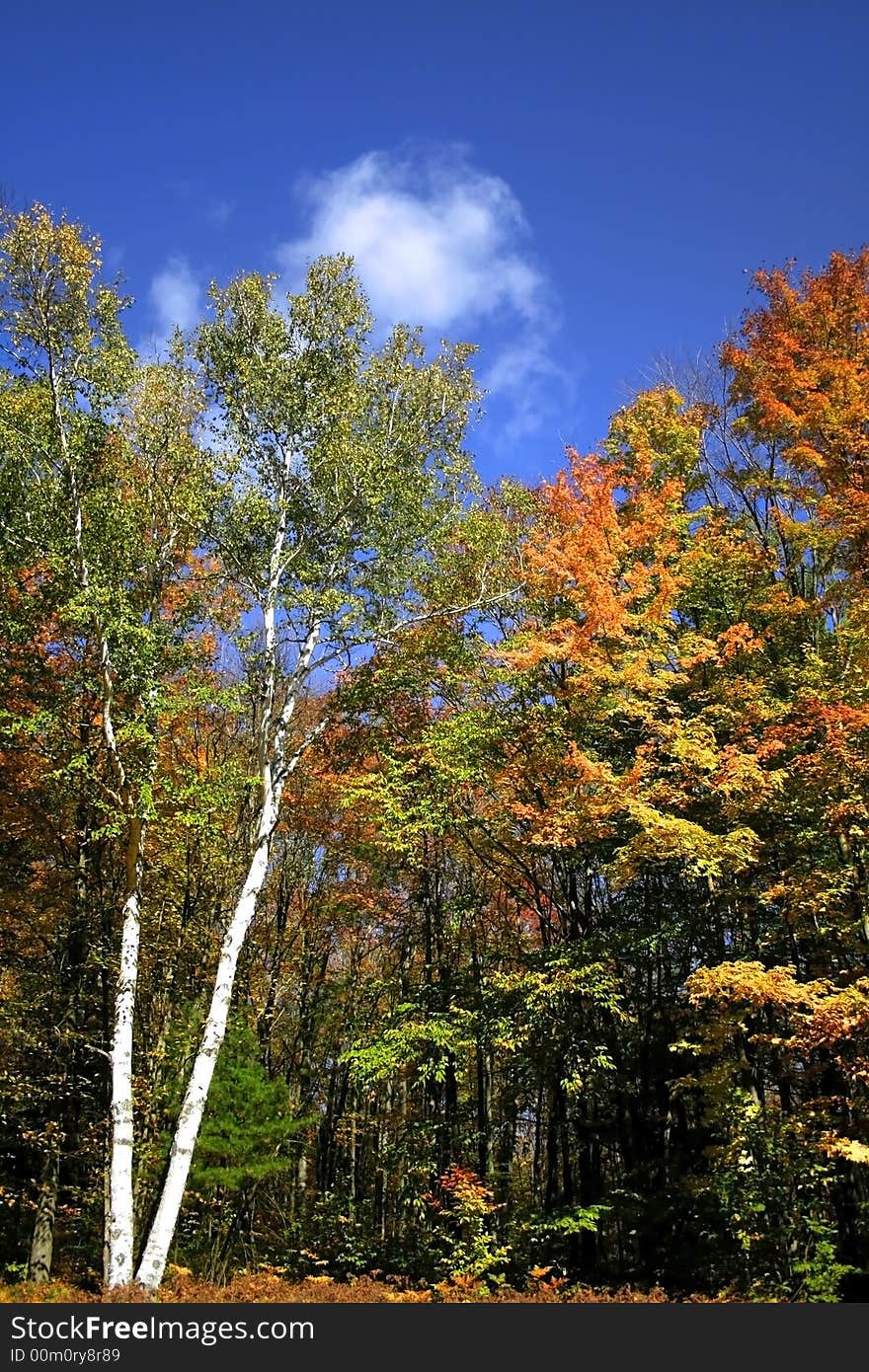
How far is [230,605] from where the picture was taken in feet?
43.4

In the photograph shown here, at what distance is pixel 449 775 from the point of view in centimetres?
1230

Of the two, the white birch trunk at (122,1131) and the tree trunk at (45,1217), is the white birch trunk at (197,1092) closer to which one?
the white birch trunk at (122,1131)

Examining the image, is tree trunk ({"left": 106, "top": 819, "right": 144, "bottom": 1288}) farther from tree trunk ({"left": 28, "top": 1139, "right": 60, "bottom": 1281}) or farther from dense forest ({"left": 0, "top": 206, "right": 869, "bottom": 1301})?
tree trunk ({"left": 28, "top": 1139, "right": 60, "bottom": 1281})

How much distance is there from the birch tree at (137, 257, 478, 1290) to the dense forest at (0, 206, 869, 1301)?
0.07 m

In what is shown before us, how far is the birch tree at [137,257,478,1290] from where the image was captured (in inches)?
485

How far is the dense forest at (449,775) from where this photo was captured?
10039 millimetres

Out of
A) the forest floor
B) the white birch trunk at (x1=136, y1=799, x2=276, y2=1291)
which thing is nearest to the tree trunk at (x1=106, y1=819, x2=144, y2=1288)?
the white birch trunk at (x1=136, y1=799, x2=276, y2=1291)

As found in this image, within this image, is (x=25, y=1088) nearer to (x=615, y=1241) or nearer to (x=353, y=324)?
(x=615, y=1241)

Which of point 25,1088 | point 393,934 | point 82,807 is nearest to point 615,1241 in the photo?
point 393,934

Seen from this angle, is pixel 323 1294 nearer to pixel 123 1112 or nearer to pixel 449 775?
pixel 123 1112

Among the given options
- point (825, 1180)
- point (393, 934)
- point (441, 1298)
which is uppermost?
point (393, 934)

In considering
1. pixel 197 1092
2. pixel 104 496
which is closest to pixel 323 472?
pixel 104 496

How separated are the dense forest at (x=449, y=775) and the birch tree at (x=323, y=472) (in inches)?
2.7

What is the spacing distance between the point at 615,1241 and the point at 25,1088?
391 inches
